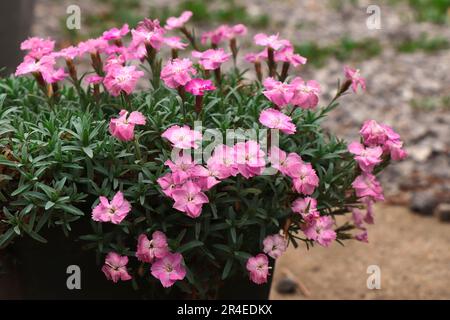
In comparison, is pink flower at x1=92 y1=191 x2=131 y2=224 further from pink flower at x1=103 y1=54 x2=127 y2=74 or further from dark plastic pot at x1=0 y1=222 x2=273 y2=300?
pink flower at x1=103 y1=54 x2=127 y2=74

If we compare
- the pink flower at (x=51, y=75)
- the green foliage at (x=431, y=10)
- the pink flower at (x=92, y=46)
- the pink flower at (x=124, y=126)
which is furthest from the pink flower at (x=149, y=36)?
the green foliage at (x=431, y=10)

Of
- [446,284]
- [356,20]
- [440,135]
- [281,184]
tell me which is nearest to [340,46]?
[356,20]

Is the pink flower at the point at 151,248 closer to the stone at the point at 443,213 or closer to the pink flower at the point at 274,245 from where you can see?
the pink flower at the point at 274,245

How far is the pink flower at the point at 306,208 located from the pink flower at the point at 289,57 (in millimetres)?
500

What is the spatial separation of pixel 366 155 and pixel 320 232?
282mm

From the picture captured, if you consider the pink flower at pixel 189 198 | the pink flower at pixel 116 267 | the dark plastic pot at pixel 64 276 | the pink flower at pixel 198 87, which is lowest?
the dark plastic pot at pixel 64 276

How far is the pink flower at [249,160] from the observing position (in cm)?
215

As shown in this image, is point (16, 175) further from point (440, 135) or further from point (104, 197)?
point (440, 135)

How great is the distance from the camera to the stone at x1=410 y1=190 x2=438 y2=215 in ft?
13.9

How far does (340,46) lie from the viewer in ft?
20.9

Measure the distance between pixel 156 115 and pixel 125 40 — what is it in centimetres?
437

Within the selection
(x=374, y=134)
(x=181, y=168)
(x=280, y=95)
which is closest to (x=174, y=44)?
(x=280, y=95)

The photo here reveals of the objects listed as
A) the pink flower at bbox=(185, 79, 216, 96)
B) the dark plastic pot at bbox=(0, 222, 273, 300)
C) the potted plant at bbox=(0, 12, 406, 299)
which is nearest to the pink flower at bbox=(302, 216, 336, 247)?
the potted plant at bbox=(0, 12, 406, 299)

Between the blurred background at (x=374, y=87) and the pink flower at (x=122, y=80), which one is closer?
the pink flower at (x=122, y=80)
